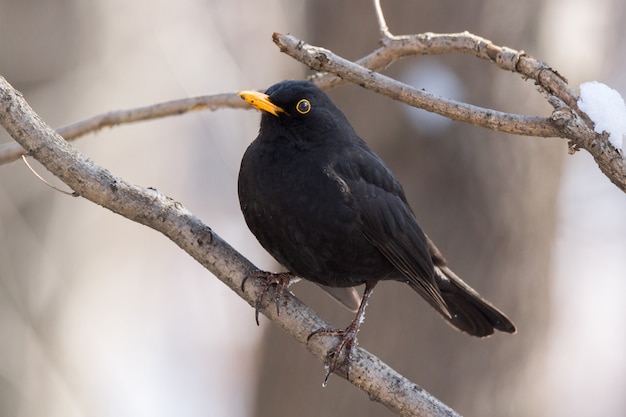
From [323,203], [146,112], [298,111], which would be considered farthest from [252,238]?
[323,203]

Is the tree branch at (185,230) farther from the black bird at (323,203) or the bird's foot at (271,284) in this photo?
the black bird at (323,203)

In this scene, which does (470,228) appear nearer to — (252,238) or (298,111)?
(298,111)

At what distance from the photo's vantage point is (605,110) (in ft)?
10.7

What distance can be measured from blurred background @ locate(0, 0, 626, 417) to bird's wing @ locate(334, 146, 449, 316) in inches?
59.5

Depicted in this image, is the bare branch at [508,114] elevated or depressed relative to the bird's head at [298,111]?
depressed

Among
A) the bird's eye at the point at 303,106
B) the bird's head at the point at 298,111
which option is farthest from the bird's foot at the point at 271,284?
the bird's eye at the point at 303,106

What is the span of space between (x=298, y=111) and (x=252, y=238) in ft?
16.0

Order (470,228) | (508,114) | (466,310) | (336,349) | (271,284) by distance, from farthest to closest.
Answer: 1. (470,228)
2. (466,310)
3. (271,284)
4. (336,349)
5. (508,114)

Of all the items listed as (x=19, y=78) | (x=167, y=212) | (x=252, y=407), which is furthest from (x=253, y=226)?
(x=19, y=78)

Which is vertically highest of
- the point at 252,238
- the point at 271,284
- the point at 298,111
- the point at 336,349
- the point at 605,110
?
the point at 252,238

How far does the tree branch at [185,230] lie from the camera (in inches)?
131

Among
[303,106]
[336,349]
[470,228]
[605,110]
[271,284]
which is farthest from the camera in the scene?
[470,228]

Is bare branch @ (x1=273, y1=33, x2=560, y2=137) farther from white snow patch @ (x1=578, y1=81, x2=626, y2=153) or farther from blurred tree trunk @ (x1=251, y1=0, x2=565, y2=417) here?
blurred tree trunk @ (x1=251, y1=0, x2=565, y2=417)

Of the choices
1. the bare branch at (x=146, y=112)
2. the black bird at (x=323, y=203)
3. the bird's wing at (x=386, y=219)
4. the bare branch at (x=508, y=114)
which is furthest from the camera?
the bare branch at (x=146, y=112)
